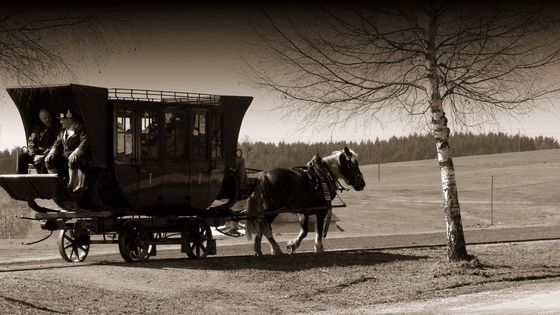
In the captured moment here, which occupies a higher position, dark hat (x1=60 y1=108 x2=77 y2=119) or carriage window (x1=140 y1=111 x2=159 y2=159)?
dark hat (x1=60 y1=108 x2=77 y2=119)

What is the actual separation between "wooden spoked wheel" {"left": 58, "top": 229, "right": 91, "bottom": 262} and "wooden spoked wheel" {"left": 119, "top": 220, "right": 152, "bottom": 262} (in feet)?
3.41

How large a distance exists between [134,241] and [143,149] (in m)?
1.82

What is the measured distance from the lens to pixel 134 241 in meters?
22.5

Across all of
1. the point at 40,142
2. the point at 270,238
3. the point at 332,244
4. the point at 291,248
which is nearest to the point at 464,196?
the point at 332,244

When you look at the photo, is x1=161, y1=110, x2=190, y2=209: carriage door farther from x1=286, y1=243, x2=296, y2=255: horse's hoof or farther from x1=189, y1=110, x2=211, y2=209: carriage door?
x1=286, y1=243, x2=296, y2=255: horse's hoof

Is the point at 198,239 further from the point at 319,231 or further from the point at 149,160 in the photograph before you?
the point at 319,231

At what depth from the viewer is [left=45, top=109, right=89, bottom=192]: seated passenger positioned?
21.0 metres

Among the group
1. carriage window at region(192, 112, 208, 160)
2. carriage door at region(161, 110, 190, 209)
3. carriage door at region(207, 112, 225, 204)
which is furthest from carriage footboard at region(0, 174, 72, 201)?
carriage door at region(207, 112, 225, 204)

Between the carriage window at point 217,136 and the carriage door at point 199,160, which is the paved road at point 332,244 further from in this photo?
the carriage window at point 217,136

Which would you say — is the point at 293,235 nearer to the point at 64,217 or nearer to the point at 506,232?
the point at 506,232

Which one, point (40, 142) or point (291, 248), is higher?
point (40, 142)

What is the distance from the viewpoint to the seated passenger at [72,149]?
68.8 ft

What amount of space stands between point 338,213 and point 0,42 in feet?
101

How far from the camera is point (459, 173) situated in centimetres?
7306
